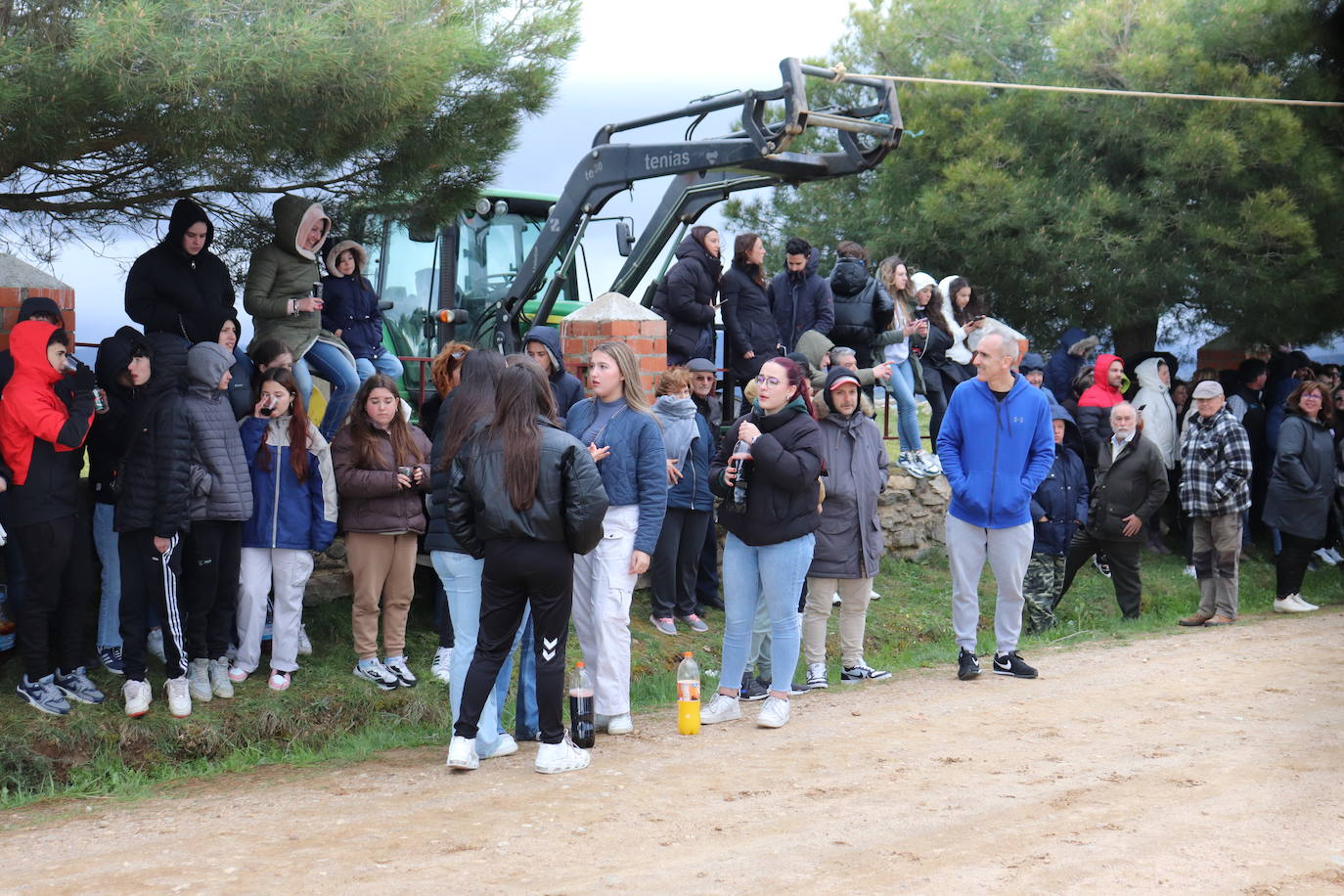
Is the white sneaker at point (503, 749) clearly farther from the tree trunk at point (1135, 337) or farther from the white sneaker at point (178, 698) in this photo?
the tree trunk at point (1135, 337)

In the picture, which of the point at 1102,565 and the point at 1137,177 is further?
the point at 1137,177

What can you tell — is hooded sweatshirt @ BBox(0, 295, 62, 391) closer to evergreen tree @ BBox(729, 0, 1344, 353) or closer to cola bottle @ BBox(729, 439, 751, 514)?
cola bottle @ BBox(729, 439, 751, 514)

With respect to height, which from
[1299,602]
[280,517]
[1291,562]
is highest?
[280,517]

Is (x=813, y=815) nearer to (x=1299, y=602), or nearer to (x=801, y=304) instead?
(x=801, y=304)

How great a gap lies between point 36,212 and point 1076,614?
836 centimetres

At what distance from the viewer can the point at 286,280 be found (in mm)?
7945

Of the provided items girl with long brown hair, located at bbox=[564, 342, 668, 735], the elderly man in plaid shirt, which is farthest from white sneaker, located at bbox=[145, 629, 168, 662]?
the elderly man in plaid shirt

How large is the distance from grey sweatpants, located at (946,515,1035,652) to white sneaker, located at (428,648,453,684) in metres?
3.06

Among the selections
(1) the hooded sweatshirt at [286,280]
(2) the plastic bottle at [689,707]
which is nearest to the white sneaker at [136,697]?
(1) the hooded sweatshirt at [286,280]

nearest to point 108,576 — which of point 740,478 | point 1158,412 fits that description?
point 740,478

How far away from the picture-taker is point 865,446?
798cm

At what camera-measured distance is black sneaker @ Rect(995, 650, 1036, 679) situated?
26.4ft

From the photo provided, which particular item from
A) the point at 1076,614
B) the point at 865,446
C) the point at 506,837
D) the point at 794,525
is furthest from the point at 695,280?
the point at 506,837

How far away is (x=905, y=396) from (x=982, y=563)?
352 centimetres
